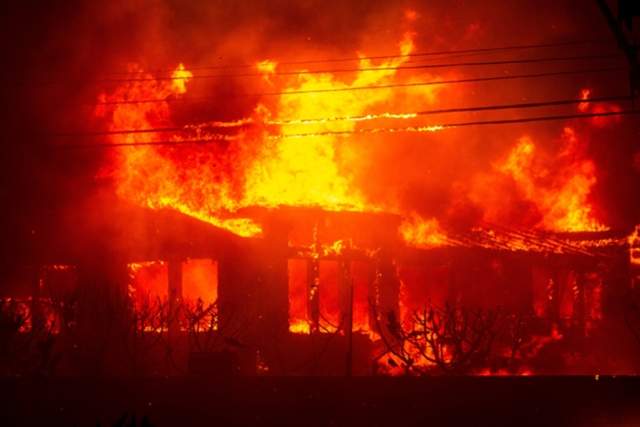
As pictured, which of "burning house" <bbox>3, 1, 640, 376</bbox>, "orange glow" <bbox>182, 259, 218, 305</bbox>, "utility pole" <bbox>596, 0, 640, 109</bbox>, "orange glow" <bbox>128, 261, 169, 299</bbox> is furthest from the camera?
"orange glow" <bbox>182, 259, 218, 305</bbox>

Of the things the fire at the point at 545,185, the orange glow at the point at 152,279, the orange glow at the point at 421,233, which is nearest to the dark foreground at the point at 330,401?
the orange glow at the point at 152,279

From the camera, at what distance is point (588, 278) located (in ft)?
94.9

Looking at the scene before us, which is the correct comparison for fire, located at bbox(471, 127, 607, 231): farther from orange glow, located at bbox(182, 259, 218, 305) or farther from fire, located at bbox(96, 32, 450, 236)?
orange glow, located at bbox(182, 259, 218, 305)

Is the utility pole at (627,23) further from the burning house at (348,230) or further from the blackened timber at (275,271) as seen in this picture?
the blackened timber at (275,271)

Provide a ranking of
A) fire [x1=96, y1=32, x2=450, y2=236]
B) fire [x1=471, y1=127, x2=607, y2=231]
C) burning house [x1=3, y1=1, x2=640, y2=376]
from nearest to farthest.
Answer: burning house [x1=3, y1=1, x2=640, y2=376]
fire [x1=96, y1=32, x2=450, y2=236]
fire [x1=471, y1=127, x2=607, y2=231]

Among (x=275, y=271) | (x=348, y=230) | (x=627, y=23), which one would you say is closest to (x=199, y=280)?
(x=275, y=271)

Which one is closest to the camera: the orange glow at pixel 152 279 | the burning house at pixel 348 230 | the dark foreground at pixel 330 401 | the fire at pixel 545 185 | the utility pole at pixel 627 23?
the utility pole at pixel 627 23

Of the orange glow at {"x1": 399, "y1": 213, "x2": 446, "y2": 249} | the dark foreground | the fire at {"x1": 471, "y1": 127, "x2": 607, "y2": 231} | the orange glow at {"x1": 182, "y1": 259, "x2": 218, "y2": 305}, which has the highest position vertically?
the fire at {"x1": 471, "y1": 127, "x2": 607, "y2": 231}

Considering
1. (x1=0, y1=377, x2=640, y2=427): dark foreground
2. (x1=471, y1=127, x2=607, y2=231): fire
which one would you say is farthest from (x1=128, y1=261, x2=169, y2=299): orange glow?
(x1=471, y1=127, x2=607, y2=231): fire

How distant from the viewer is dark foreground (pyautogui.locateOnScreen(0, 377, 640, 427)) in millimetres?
12016

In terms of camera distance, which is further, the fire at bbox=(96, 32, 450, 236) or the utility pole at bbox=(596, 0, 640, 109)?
the fire at bbox=(96, 32, 450, 236)

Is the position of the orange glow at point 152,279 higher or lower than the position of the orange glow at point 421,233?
lower

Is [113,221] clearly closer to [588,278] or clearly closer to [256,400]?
[256,400]

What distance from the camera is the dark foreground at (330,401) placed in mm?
12016
